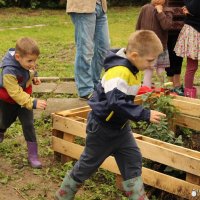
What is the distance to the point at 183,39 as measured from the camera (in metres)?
5.77

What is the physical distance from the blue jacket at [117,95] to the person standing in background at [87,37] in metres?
2.43

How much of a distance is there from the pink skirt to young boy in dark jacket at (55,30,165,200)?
2.64m

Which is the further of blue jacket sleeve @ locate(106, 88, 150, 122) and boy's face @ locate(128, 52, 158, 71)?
boy's face @ locate(128, 52, 158, 71)

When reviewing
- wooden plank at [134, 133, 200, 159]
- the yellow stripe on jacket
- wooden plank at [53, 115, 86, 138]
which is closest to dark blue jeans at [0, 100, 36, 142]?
wooden plank at [53, 115, 86, 138]

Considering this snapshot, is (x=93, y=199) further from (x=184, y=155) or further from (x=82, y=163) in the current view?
(x=184, y=155)

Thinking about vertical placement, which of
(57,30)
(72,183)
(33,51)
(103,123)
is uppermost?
(33,51)

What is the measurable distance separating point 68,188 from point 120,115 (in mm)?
762

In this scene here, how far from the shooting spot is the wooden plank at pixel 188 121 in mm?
4656

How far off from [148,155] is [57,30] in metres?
10.2

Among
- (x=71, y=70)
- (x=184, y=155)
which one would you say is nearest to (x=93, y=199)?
(x=184, y=155)

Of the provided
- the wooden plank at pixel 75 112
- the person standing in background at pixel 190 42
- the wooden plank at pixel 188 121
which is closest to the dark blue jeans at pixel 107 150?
the wooden plank at pixel 75 112

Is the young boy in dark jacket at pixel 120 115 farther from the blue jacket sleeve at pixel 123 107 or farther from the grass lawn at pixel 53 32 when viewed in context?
the grass lawn at pixel 53 32

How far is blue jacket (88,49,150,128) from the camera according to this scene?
2959mm

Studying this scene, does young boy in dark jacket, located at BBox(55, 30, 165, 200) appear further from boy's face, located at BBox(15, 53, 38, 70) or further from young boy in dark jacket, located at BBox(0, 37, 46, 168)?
boy's face, located at BBox(15, 53, 38, 70)
